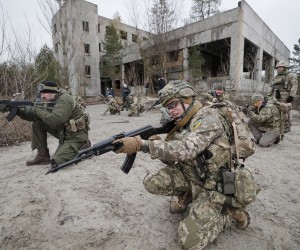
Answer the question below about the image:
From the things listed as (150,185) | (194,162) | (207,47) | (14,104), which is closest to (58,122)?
(14,104)

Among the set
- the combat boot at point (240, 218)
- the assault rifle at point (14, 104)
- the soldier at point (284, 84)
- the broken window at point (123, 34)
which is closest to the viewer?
the combat boot at point (240, 218)

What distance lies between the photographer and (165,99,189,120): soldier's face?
6.17 feet

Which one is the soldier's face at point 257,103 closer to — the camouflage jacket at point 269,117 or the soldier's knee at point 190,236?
the camouflage jacket at point 269,117

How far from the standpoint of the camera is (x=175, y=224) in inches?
79.8

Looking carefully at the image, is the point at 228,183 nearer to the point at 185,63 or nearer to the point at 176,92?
the point at 176,92

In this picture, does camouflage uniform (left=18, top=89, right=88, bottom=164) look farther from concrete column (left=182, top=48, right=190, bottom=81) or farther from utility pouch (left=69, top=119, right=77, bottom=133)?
concrete column (left=182, top=48, right=190, bottom=81)

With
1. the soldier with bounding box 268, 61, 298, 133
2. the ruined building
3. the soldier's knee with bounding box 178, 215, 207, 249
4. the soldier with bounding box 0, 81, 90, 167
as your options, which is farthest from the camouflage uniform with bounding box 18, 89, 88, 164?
the ruined building

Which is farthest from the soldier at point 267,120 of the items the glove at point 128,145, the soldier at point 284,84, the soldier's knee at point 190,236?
the glove at point 128,145

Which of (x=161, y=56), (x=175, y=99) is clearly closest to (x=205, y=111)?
(x=175, y=99)

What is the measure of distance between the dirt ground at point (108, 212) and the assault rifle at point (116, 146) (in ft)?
0.66

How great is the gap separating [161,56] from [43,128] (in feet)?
48.7

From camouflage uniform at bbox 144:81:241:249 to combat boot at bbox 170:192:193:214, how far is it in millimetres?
115

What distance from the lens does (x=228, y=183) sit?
1.76 metres

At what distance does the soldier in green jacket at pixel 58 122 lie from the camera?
3.25 m
